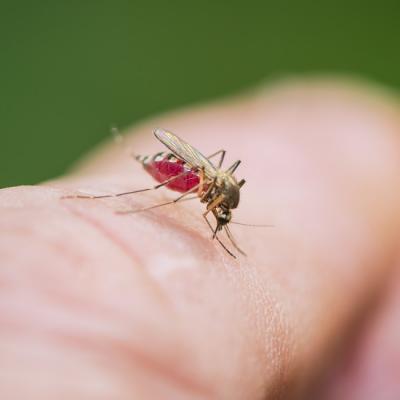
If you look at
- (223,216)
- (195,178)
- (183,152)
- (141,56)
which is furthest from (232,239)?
(141,56)

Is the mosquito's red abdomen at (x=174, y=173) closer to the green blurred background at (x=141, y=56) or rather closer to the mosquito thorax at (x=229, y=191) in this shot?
the mosquito thorax at (x=229, y=191)

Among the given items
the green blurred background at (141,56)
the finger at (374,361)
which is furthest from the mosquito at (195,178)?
the green blurred background at (141,56)

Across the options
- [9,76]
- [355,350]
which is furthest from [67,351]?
[9,76]

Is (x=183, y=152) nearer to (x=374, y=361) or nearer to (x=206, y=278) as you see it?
(x=206, y=278)

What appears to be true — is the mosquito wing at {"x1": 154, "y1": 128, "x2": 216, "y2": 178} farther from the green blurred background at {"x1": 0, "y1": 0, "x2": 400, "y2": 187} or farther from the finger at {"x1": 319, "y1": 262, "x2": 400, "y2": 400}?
the green blurred background at {"x1": 0, "y1": 0, "x2": 400, "y2": 187}

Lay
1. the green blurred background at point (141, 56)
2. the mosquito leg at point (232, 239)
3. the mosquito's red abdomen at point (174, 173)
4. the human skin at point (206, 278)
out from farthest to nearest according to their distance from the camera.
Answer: the green blurred background at point (141, 56) < the mosquito's red abdomen at point (174, 173) < the mosquito leg at point (232, 239) < the human skin at point (206, 278)
